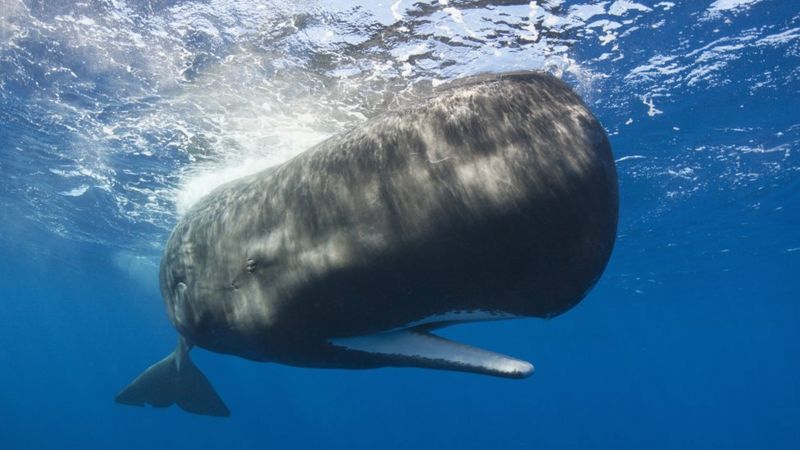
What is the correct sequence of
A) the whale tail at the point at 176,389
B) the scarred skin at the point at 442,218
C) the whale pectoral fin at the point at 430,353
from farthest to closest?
1. the whale tail at the point at 176,389
2. the whale pectoral fin at the point at 430,353
3. the scarred skin at the point at 442,218

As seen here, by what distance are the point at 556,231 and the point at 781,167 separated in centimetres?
2000

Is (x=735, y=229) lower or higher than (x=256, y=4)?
lower

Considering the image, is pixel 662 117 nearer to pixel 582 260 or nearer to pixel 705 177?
pixel 705 177

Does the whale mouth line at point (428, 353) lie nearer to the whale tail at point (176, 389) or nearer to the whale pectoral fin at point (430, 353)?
the whale pectoral fin at point (430, 353)

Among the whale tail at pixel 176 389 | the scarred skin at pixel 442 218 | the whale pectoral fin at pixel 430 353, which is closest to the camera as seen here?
the scarred skin at pixel 442 218

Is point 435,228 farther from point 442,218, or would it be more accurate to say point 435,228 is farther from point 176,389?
point 176,389

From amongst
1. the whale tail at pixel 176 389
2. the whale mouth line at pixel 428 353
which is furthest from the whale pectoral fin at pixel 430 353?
the whale tail at pixel 176 389

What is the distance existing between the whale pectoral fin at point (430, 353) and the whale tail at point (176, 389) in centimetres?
626

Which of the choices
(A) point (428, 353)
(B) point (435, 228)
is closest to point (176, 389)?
(A) point (428, 353)

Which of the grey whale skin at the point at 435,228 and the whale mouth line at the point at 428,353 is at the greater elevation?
the grey whale skin at the point at 435,228

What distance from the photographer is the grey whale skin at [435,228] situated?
6.90 ft

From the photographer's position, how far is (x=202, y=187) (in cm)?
1848

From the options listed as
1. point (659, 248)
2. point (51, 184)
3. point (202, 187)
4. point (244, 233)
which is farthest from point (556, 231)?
point (659, 248)

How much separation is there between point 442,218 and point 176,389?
25.4ft
